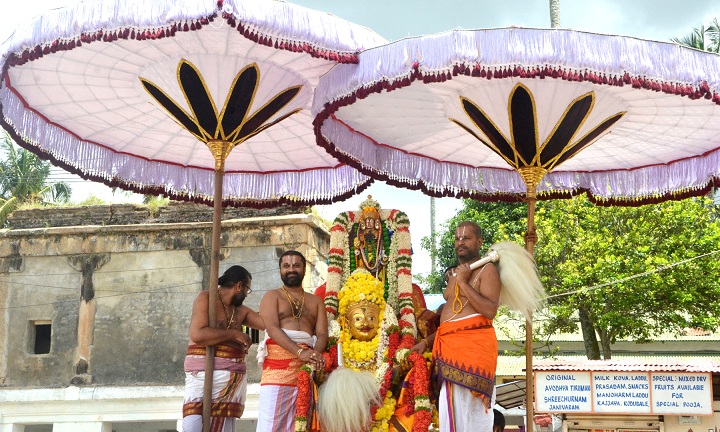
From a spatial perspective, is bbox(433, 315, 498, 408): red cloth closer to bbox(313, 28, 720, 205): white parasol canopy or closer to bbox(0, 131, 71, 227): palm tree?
bbox(313, 28, 720, 205): white parasol canopy

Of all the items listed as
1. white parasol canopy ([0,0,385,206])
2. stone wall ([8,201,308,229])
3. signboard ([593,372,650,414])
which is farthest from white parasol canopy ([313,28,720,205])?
stone wall ([8,201,308,229])

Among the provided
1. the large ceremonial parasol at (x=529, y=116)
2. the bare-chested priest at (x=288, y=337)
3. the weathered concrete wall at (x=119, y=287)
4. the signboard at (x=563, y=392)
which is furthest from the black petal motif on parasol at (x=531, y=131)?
the weathered concrete wall at (x=119, y=287)

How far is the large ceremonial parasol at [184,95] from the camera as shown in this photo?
7113mm

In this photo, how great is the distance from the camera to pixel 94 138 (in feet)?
33.0

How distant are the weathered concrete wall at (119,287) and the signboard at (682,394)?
9508 millimetres

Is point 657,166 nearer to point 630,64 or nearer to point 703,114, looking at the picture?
point 703,114

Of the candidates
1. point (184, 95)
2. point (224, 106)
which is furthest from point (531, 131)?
point (184, 95)

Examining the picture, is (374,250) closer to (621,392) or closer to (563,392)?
(563,392)

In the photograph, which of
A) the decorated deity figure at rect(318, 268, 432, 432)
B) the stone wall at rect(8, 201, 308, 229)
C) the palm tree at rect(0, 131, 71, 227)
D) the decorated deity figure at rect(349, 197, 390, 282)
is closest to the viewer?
the decorated deity figure at rect(318, 268, 432, 432)

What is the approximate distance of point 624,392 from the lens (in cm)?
1734

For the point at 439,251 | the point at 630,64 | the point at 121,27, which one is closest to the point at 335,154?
the point at 121,27

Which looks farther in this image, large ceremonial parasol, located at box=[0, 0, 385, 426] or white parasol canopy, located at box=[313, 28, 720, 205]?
large ceremonial parasol, located at box=[0, 0, 385, 426]

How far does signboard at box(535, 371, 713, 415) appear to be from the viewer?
17.0 metres

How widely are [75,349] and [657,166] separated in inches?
747
